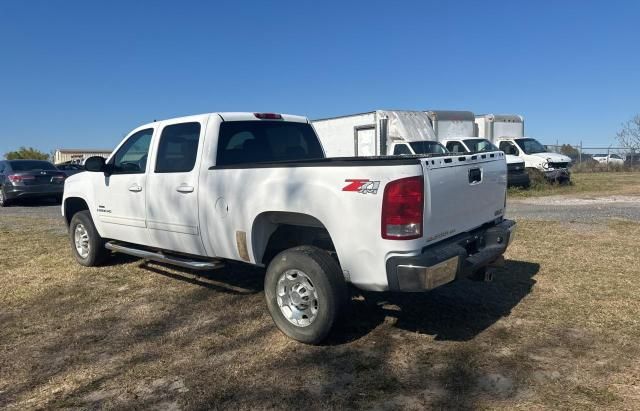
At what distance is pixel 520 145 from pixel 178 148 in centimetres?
1665

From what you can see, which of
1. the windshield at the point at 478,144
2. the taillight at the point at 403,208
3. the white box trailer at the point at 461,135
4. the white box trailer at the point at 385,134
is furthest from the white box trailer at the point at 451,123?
the taillight at the point at 403,208

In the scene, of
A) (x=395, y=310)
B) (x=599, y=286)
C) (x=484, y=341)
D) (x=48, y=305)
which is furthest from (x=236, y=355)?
(x=599, y=286)

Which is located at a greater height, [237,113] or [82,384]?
[237,113]

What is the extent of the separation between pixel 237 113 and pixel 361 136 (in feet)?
43.9

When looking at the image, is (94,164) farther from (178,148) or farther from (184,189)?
(184,189)

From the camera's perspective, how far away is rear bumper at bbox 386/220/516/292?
338 cm

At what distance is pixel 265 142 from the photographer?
5.31 m

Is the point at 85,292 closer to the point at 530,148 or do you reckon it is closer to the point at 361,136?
the point at 361,136

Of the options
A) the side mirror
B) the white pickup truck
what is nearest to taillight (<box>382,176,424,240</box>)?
the white pickup truck

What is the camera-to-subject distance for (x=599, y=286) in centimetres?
521

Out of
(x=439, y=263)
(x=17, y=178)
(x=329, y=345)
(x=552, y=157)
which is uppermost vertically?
(x=552, y=157)

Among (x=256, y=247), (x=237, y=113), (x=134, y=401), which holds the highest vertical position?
(x=237, y=113)

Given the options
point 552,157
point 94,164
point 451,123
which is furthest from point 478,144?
point 94,164

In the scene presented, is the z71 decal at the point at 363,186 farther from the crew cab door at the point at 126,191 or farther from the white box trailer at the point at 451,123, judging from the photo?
the white box trailer at the point at 451,123
